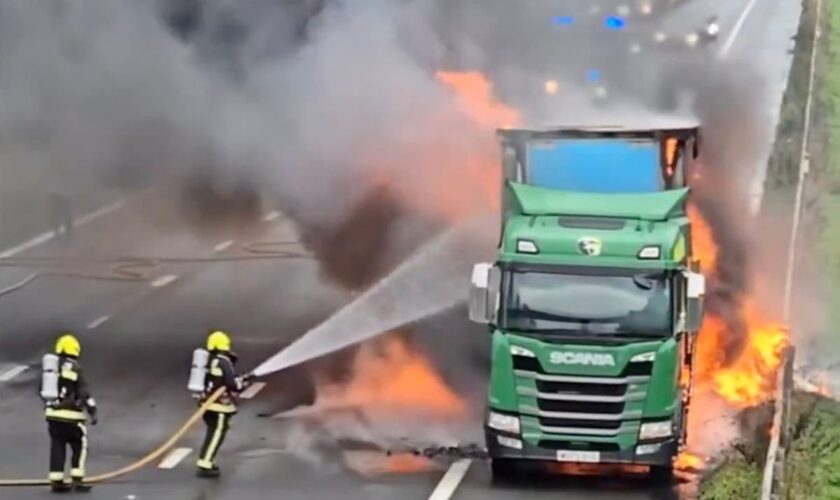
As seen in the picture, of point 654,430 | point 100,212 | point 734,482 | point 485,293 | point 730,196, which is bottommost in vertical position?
point 734,482

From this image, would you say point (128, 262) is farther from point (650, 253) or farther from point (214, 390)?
point (650, 253)

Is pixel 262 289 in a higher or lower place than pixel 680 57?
lower

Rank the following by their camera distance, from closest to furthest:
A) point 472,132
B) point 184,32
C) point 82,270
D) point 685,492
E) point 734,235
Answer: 1. point 685,492
2. point 734,235
3. point 472,132
4. point 184,32
5. point 82,270

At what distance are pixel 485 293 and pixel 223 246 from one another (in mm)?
17478

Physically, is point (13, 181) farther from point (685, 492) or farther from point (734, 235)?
point (685, 492)

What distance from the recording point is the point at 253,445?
20.5 metres

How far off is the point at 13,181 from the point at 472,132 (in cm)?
1543

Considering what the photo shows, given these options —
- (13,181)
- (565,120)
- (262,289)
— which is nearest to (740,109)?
(565,120)

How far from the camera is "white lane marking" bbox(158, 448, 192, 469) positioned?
63.7 feet

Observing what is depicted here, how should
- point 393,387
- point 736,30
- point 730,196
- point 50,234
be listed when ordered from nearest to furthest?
point 393,387, point 730,196, point 50,234, point 736,30

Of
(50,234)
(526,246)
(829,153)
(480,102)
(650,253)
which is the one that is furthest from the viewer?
(50,234)

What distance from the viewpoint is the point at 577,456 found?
1809 centimetres

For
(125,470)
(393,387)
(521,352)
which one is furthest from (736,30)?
(125,470)

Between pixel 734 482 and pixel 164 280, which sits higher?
pixel 164 280
